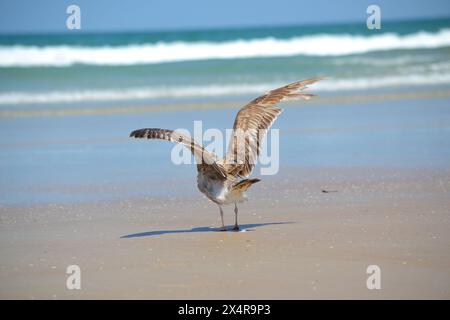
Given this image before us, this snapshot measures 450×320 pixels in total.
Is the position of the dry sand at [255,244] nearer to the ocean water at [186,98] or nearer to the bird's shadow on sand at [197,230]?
the bird's shadow on sand at [197,230]

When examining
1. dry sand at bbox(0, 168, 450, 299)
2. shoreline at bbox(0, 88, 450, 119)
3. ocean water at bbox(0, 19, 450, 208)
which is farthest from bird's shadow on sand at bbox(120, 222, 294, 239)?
shoreline at bbox(0, 88, 450, 119)

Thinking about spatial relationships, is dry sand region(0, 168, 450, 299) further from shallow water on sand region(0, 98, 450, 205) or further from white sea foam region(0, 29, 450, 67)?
white sea foam region(0, 29, 450, 67)

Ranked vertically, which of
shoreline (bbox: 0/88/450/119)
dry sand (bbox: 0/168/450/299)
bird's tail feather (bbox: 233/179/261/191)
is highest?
shoreline (bbox: 0/88/450/119)

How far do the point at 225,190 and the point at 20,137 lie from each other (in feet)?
20.8

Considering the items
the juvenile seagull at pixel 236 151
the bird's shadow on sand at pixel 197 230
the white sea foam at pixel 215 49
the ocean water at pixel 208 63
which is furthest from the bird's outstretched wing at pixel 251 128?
the white sea foam at pixel 215 49

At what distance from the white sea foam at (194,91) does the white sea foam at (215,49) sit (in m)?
6.59

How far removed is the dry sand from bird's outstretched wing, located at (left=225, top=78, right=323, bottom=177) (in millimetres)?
577

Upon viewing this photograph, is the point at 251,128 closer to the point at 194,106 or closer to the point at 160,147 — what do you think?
the point at 160,147

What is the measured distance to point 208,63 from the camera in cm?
2456

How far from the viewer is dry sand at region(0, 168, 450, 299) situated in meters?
5.15

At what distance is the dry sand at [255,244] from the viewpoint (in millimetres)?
5152

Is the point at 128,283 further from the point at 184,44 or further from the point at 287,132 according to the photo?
the point at 184,44

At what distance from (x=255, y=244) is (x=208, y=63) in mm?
18707
